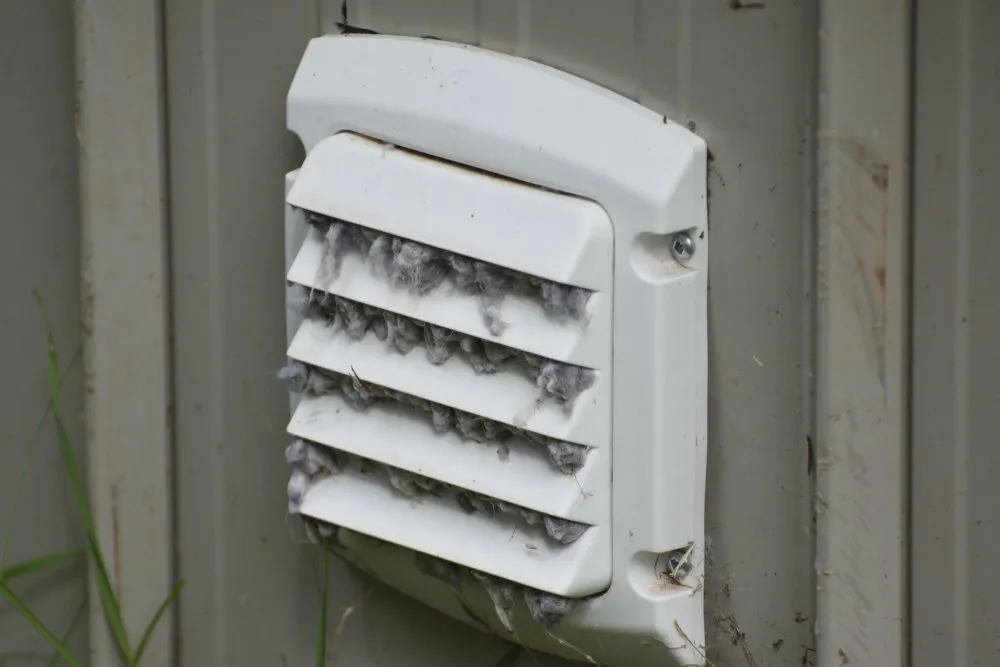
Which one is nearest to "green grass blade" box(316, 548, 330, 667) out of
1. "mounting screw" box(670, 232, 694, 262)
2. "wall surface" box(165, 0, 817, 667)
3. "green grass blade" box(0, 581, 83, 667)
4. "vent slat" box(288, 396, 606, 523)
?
"wall surface" box(165, 0, 817, 667)

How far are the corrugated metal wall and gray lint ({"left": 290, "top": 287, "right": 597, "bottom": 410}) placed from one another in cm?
14

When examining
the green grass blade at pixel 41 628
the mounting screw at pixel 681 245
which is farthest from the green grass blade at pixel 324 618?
the mounting screw at pixel 681 245

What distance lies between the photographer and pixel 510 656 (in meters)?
1.20

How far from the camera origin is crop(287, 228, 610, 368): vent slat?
1.02 m

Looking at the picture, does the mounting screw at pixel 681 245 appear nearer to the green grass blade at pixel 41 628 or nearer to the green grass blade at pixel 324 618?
the green grass blade at pixel 324 618

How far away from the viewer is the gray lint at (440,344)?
3.37 feet

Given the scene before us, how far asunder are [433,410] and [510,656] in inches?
10.7

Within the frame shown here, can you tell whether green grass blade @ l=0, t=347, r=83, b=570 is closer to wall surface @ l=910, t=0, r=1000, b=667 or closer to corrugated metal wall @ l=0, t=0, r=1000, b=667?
corrugated metal wall @ l=0, t=0, r=1000, b=667

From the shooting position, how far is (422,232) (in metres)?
1.06

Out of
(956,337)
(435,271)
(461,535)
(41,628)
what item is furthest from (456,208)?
(41,628)

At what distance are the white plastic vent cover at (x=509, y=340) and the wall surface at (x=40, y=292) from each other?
344 mm

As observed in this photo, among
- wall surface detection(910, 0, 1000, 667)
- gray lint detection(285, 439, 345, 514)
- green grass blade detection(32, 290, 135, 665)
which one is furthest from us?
green grass blade detection(32, 290, 135, 665)

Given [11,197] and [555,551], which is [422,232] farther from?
Answer: [11,197]

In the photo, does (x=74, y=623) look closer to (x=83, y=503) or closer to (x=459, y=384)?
Answer: (x=83, y=503)
